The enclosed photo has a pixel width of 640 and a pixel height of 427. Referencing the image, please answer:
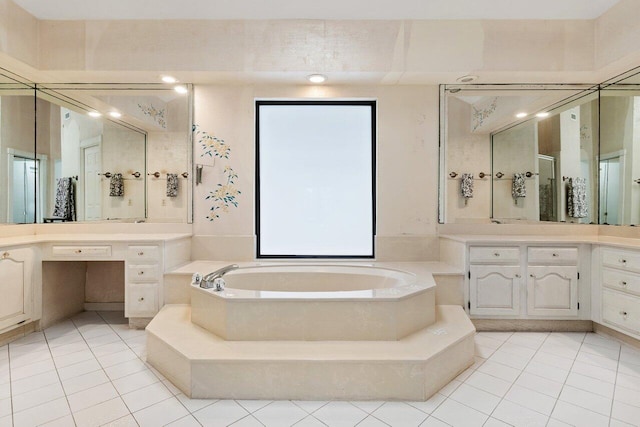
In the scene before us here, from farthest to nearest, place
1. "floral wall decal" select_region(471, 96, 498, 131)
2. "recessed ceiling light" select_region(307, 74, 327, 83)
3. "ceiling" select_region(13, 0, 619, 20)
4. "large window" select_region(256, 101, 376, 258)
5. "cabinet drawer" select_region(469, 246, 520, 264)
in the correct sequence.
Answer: "large window" select_region(256, 101, 376, 258) < "floral wall decal" select_region(471, 96, 498, 131) < "recessed ceiling light" select_region(307, 74, 327, 83) < "cabinet drawer" select_region(469, 246, 520, 264) < "ceiling" select_region(13, 0, 619, 20)

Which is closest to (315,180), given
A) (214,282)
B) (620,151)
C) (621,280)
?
(214,282)

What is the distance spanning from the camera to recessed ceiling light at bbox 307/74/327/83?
9.43ft

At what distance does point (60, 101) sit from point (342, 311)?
3.42m

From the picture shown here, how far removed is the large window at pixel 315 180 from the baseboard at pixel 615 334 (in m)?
2.02

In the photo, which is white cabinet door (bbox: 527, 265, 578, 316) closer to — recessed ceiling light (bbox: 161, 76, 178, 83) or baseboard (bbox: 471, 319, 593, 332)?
baseboard (bbox: 471, 319, 593, 332)

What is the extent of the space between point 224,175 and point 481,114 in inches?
106

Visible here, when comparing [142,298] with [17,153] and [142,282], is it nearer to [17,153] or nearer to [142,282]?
[142,282]

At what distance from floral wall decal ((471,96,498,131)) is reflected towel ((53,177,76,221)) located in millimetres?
4095

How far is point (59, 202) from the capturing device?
9.95 ft

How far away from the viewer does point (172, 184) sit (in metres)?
3.16

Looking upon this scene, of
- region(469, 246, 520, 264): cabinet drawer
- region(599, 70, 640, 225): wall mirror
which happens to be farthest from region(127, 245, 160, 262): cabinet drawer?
region(599, 70, 640, 225): wall mirror

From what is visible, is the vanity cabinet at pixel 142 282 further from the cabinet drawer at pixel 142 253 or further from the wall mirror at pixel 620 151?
the wall mirror at pixel 620 151

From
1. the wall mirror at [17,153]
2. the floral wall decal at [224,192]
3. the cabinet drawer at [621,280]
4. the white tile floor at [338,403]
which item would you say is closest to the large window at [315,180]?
the floral wall decal at [224,192]

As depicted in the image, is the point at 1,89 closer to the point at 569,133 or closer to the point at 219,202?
the point at 219,202
